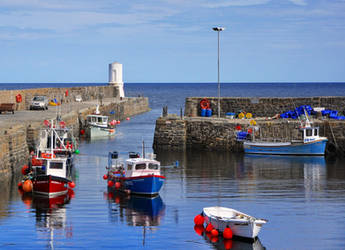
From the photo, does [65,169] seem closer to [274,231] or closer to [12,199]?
[12,199]

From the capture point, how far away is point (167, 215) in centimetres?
2712

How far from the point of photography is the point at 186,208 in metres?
28.3

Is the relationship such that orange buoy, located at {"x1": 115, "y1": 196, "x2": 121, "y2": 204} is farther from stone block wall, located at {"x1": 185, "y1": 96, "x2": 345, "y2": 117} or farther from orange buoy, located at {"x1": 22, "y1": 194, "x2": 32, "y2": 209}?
stone block wall, located at {"x1": 185, "y1": 96, "x2": 345, "y2": 117}

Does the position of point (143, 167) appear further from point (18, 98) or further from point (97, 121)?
point (18, 98)

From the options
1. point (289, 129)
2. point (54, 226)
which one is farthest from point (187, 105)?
point (54, 226)

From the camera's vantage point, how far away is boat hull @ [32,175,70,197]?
30.0 m

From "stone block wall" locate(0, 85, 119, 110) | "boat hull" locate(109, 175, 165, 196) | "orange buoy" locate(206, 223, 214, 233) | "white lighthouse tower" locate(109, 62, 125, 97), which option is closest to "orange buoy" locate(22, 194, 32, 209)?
"boat hull" locate(109, 175, 165, 196)

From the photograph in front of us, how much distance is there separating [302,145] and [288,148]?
938 mm

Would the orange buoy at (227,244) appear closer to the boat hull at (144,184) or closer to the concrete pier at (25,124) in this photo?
the boat hull at (144,184)

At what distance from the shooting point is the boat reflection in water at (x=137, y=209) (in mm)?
26017

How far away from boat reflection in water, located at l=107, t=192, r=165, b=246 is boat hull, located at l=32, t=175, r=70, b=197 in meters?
2.17

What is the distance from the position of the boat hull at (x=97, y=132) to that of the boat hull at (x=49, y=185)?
26.4 metres

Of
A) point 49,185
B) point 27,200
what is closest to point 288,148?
point 49,185

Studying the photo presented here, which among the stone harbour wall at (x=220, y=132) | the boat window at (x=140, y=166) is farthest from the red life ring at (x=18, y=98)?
the boat window at (x=140, y=166)
